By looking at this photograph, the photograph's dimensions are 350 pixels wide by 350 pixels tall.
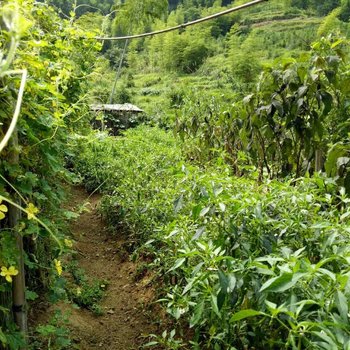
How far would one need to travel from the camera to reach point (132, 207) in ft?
10.4

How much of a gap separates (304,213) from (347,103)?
4.52 ft

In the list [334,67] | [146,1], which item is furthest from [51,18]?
[146,1]

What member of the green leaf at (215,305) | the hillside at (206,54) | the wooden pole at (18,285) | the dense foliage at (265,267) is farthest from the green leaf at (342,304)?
the hillside at (206,54)

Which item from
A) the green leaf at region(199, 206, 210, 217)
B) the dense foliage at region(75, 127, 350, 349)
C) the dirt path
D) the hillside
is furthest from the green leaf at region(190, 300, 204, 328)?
the hillside

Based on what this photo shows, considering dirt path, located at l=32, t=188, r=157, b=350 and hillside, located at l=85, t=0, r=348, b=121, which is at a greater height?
hillside, located at l=85, t=0, r=348, b=121

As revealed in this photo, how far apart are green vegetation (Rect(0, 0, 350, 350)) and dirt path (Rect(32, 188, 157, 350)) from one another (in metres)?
0.11

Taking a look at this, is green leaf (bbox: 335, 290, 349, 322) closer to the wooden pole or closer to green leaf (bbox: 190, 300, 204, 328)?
green leaf (bbox: 190, 300, 204, 328)

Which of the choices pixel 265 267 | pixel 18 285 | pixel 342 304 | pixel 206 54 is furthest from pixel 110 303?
pixel 206 54

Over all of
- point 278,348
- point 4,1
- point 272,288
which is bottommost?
point 278,348

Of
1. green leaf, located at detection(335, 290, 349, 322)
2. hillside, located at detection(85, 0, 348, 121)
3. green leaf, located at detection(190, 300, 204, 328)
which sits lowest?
green leaf, located at detection(190, 300, 204, 328)

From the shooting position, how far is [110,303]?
8.32ft

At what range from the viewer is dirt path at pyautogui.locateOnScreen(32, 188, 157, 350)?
2.12 meters

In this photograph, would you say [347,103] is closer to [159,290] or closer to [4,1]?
[159,290]

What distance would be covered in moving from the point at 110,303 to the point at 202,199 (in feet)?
4.53
